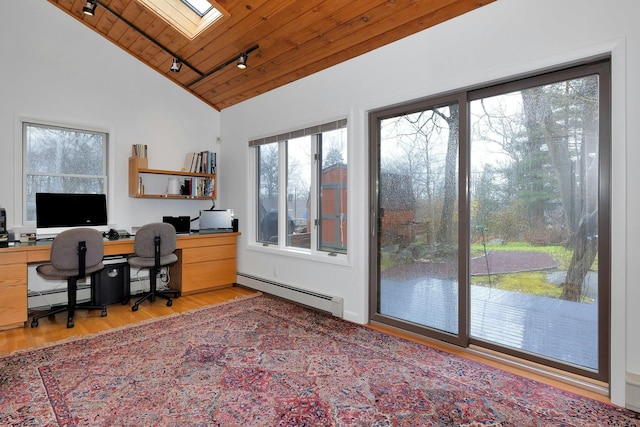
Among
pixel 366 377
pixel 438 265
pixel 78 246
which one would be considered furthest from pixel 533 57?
pixel 78 246

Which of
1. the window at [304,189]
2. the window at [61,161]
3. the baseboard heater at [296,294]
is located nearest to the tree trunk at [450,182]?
the window at [304,189]

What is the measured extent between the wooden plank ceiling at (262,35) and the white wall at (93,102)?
226mm

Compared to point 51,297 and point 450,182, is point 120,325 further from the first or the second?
point 450,182

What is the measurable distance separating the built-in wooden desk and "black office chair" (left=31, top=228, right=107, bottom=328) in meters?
0.15

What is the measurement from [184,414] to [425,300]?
2041 millimetres

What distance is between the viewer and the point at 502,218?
8.49ft

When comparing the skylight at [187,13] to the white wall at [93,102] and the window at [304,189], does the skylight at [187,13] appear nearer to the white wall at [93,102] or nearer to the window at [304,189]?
the white wall at [93,102]

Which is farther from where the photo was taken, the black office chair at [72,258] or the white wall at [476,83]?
the black office chair at [72,258]

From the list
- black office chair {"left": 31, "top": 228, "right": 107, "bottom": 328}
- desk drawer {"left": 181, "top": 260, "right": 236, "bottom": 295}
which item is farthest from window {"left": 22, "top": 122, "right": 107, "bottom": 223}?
desk drawer {"left": 181, "top": 260, "right": 236, "bottom": 295}

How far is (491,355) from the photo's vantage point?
2.56 metres

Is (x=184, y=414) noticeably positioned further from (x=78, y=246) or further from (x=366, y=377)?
(x=78, y=246)

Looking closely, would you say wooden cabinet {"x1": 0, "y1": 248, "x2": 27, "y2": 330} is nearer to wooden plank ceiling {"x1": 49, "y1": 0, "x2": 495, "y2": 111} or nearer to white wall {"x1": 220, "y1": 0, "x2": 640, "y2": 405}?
white wall {"x1": 220, "y1": 0, "x2": 640, "y2": 405}

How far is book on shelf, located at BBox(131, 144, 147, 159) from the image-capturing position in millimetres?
4309

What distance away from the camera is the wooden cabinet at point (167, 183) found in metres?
4.30
